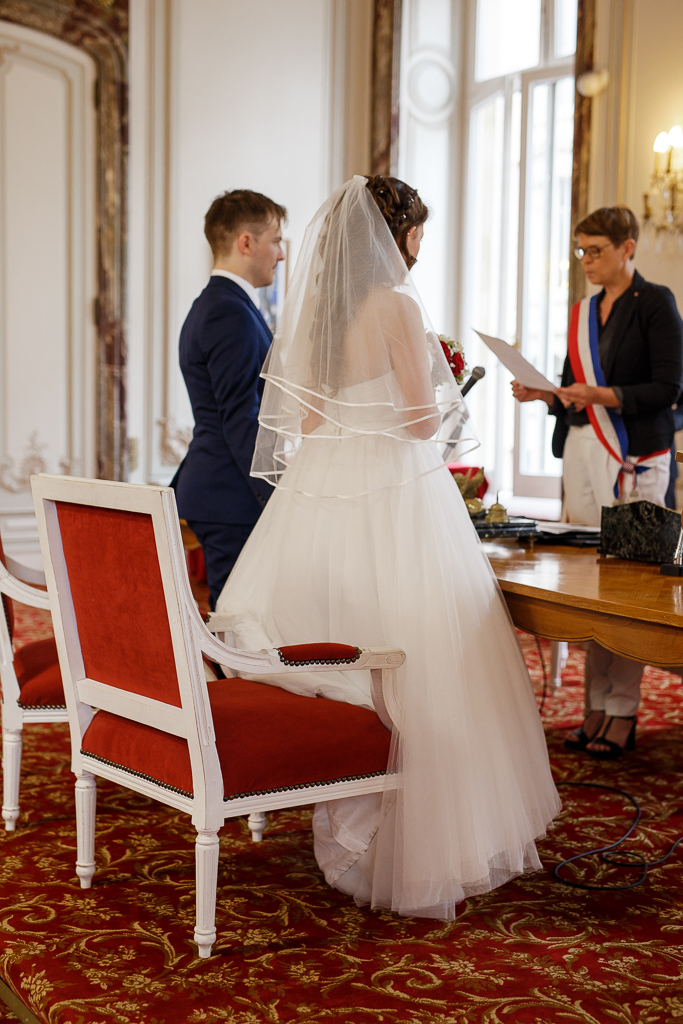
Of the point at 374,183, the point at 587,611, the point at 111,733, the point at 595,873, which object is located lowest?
the point at 595,873

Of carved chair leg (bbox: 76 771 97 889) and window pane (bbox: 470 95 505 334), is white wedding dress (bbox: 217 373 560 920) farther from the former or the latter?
window pane (bbox: 470 95 505 334)

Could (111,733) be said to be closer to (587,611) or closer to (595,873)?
(587,611)

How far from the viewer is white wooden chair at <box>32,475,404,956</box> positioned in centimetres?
189

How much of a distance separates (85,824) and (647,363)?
7.79 ft

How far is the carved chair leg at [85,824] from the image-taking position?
2.28m

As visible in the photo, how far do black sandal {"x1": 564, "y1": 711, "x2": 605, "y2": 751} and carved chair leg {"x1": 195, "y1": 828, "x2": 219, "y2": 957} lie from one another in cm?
184

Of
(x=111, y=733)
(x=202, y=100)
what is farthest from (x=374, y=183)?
(x=202, y=100)

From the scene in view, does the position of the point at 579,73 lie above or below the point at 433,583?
above

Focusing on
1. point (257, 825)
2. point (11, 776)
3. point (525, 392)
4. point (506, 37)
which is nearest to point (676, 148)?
→ point (506, 37)

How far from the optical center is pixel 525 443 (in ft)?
22.7

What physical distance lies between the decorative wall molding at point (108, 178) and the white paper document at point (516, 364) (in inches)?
160

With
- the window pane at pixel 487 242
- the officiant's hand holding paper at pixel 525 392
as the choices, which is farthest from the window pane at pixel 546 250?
the officiant's hand holding paper at pixel 525 392

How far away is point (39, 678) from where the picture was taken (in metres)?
2.69

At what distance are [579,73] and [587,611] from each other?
5.00 m
